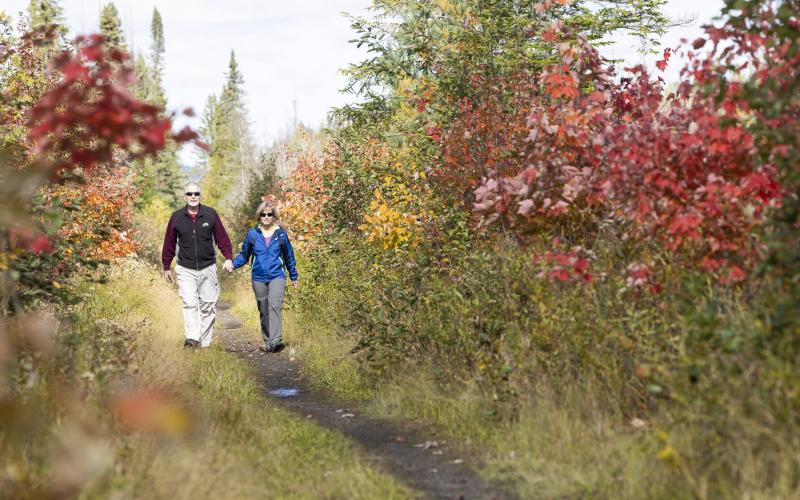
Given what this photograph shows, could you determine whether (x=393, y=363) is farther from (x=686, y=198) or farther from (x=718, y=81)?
(x=718, y=81)

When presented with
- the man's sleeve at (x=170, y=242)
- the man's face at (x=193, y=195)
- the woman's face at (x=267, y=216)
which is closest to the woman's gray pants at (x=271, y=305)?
the woman's face at (x=267, y=216)

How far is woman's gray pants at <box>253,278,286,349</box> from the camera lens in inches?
480

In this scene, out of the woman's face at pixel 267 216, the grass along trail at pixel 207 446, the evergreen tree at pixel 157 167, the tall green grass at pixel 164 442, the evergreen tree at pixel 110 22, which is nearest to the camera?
the tall green grass at pixel 164 442

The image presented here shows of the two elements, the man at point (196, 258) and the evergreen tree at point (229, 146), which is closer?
the man at point (196, 258)

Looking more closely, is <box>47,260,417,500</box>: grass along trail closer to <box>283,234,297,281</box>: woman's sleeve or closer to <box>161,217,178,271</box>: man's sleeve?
<box>161,217,178,271</box>: man's sleeve

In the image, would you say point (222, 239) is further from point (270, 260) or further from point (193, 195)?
point (270, 260)

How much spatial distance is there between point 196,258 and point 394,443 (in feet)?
16.8

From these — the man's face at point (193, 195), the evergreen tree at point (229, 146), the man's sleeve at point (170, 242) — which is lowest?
the evergreen tree at point (229, 146)

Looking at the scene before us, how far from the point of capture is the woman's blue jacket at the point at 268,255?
12.2 meters

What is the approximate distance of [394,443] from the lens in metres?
6.99

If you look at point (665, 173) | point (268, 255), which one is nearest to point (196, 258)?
point (268, 255)

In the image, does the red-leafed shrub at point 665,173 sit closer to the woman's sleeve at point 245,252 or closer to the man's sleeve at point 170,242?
the man's sleeve at point 170,242

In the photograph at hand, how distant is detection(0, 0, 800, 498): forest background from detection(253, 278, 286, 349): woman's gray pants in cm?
88

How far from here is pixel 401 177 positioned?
35.6 feet
